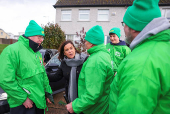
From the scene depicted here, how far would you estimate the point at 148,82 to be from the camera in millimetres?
730

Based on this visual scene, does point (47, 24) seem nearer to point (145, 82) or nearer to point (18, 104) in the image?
point (18, 104)

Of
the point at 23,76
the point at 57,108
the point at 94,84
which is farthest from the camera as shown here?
the point at 57,108

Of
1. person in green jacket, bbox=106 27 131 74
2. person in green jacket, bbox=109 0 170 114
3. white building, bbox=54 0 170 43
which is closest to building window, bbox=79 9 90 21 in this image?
white building, bbox=54 0 170 43

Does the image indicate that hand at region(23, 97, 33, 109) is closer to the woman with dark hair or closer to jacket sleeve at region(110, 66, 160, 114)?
A: the woman with dark hair

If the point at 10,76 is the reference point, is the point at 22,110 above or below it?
below

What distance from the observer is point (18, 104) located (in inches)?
74.4

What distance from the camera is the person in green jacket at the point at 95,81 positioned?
141 cm

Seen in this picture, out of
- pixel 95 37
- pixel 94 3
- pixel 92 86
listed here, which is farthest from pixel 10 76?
pixel 94 3

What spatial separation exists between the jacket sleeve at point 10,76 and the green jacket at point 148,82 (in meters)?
1.62

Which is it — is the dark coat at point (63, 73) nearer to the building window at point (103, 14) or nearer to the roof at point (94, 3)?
the building window at point (103, 14)

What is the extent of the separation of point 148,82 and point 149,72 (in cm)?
6

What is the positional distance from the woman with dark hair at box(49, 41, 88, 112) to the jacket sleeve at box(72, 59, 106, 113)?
0.44m

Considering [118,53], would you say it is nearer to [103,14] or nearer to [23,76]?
[23,76]

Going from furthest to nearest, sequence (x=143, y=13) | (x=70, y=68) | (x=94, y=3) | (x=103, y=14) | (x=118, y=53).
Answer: (x=103, y=14), (x=94, y=3), (x=118, y=53), (x=70, y=68), (x=143, y=13)
